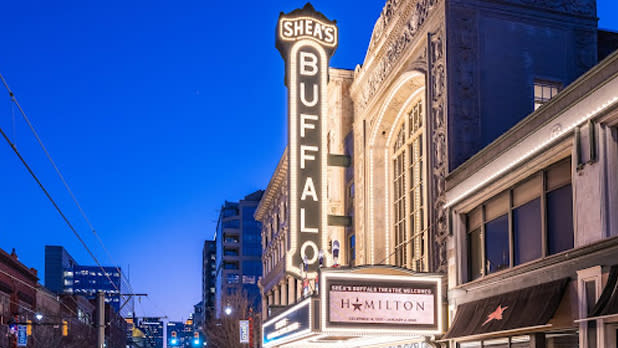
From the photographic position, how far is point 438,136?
1934 centimetres

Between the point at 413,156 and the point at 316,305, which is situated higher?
the point at 413,156

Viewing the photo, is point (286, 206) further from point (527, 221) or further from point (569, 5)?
point (527, 221)

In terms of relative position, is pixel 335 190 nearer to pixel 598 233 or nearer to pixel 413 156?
pixel 413 156

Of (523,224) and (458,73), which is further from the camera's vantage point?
(458,73)

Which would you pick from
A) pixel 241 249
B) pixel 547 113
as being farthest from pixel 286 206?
pixel 241 249

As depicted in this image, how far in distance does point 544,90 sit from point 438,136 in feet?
11.4

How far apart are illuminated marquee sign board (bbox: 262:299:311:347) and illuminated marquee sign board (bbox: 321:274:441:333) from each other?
2.86 feet

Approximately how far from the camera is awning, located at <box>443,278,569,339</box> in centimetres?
1261

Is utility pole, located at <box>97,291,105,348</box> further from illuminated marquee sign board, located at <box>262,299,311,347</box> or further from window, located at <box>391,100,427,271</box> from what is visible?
window, located at <box>391,100,427,271</box>

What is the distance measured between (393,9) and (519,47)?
5.46 m

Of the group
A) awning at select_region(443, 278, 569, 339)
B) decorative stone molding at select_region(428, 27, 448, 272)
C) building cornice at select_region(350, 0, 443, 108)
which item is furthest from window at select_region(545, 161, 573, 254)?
building cornice at select_region(350, 0, 443, 108)

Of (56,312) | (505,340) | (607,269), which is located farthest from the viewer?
(56,312)

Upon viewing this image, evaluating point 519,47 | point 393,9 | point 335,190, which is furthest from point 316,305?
point 335,190

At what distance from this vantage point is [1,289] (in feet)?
160
